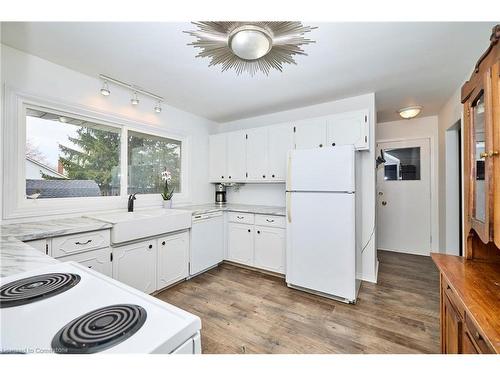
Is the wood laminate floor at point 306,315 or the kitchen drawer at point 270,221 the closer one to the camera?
the wood laminate floor at point 306,315

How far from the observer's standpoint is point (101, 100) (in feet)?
7.99

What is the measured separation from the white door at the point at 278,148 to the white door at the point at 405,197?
7.05 feet

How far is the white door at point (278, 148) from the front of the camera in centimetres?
308

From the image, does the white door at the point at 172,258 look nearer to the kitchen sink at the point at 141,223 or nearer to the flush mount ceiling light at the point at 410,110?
the kitchen sink at the point at 141,223

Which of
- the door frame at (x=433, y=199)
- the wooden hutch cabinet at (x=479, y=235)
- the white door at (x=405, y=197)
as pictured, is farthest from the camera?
the white door at (x=405, y=197)

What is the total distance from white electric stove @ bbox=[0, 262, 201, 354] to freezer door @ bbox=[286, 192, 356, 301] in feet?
6.52

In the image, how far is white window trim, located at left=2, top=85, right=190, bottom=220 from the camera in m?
1.83

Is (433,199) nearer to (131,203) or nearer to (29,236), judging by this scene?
(131,203)

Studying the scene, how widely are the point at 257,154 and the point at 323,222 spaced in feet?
4.85

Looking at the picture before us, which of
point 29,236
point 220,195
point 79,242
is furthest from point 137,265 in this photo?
point 220,195

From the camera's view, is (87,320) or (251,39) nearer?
(87,320)

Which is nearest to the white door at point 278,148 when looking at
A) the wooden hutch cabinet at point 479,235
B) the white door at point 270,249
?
the white door at point 270,249
